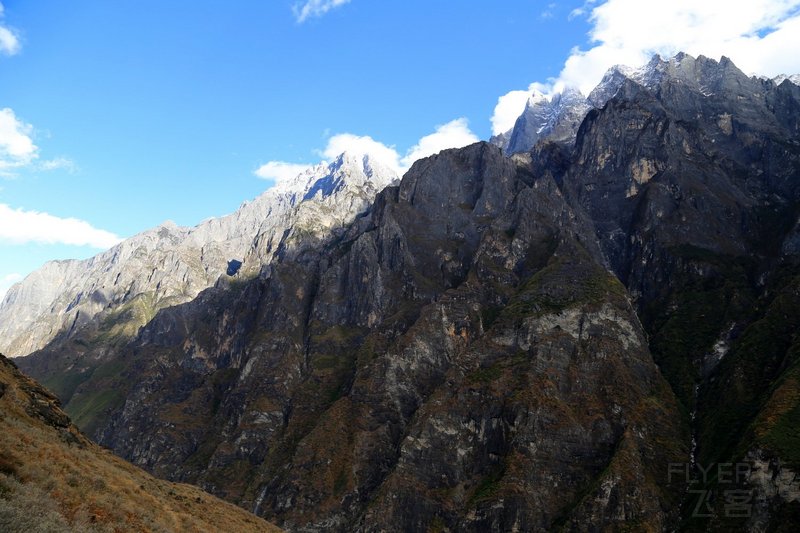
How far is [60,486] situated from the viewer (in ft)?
140

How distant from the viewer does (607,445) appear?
615ft

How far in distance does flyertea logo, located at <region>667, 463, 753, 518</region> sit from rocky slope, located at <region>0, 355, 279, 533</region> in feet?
418

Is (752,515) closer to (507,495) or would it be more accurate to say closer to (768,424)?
(768,424)

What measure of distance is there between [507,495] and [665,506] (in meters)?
43.0

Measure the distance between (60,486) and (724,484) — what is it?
163 m

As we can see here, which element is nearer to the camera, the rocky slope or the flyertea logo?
the rocky slope

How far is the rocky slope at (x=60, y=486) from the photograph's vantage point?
35812 mm

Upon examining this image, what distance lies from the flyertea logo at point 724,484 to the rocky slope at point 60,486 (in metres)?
127

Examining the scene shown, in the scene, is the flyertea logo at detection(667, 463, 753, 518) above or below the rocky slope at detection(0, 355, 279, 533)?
above

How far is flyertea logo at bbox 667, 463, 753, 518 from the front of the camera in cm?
14850

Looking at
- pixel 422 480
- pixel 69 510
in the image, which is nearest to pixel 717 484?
pixel 422 480

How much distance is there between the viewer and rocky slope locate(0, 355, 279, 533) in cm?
3581

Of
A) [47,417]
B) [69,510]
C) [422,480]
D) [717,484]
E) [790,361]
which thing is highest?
[790,361]

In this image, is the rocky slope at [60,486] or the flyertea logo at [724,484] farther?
the flyertea logo at [724,484]
